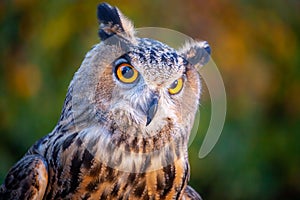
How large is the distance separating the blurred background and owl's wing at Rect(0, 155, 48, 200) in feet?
5.14

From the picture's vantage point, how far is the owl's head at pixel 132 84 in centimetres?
254

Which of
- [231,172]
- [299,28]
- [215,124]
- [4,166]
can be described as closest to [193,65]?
[215,124]

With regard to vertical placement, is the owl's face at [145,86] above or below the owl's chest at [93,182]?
above

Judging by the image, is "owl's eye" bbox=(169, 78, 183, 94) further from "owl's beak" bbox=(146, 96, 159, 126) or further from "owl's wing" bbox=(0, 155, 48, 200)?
"owl's wing" bbox=(0, 155, 48, 200)

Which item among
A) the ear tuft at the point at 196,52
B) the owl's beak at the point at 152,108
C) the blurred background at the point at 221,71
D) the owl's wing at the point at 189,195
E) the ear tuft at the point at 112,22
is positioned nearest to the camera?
the owl's beak at the point at 152,108

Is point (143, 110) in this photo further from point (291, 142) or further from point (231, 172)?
point (291, 142)

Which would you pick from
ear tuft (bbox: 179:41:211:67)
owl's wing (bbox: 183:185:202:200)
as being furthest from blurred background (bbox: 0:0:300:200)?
ear tuft (bbox: 179:41:211:67)

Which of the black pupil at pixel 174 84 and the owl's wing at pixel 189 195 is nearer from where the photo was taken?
the black pupil at pixel 174 84

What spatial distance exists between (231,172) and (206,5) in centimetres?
106

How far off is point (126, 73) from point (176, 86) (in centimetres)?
18

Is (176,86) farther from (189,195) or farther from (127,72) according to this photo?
(189,195)

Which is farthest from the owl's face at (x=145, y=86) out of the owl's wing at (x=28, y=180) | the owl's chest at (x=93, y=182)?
the owl's wing at (x=28, y=180)

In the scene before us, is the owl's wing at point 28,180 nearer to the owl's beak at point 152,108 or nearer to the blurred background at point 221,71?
the owl's beak at point 152,108

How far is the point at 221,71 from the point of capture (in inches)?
192
